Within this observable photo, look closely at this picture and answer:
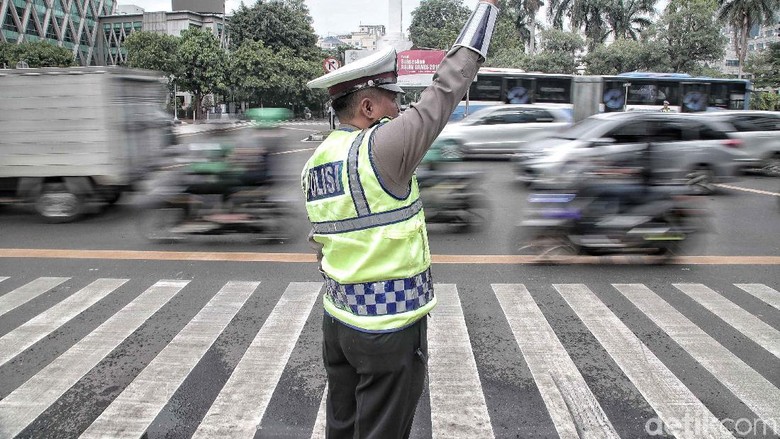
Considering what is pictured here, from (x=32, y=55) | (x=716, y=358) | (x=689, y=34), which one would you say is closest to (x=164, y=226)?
(x=716, y=358)

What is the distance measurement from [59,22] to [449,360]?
73.8 metres

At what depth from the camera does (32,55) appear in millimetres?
45938

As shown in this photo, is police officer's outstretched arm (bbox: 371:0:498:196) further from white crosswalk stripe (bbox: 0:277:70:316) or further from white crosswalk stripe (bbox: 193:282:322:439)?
white crosswalk stripe (bbox: 0:277:70:316)

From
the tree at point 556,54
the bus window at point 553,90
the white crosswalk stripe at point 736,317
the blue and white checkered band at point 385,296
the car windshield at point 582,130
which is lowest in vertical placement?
the white crosswalk stripe at point 736,317

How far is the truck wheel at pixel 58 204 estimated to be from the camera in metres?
9.60

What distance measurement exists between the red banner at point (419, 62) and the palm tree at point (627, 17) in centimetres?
2146

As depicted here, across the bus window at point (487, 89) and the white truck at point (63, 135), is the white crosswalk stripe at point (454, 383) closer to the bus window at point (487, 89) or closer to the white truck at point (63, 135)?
the white truck at point (63, 135)

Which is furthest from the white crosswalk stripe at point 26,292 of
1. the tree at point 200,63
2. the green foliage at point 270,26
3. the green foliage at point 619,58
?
the green foliage at point 270,26

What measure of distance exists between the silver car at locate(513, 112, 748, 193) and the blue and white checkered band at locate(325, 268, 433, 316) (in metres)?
5.62

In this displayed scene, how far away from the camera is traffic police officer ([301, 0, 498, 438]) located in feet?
6.16

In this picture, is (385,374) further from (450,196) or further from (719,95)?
(719,95)

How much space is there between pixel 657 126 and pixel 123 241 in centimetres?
766

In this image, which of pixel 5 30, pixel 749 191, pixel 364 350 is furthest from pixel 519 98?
pixel 5 30

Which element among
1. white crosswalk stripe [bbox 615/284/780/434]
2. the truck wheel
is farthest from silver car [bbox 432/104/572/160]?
white crosswalk stripe [bbox 615/284/780/434]
